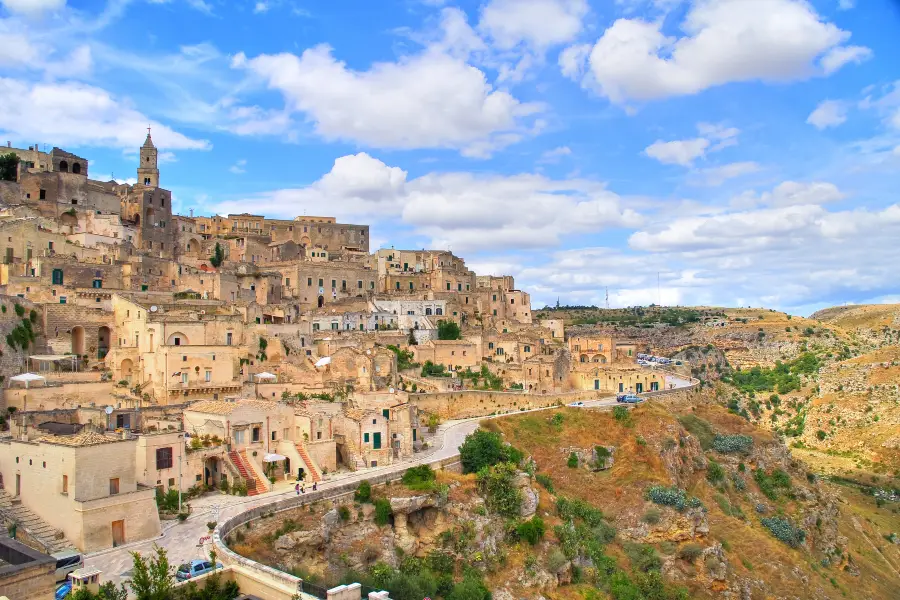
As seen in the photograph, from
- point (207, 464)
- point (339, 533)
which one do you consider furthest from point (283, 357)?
point (339, 533)

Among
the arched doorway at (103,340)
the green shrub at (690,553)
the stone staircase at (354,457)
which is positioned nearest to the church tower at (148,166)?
the arched doorway at (103,340)

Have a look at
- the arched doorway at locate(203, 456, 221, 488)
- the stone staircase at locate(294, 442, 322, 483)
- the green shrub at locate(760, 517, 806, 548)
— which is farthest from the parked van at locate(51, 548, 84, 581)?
the green shrub at locate(760, 517, 806, 548)

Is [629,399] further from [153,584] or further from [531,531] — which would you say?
[153,584]

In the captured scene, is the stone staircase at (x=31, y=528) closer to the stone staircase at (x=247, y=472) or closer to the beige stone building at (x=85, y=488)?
the beige stone building at (x=85, y=488)

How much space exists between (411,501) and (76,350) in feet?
76.2

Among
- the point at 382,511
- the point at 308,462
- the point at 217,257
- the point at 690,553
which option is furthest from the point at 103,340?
the point at 690,553

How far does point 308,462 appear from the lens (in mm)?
34469

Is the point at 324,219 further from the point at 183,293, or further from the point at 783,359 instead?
the point at 783,359

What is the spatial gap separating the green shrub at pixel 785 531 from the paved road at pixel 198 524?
2214 centimetres

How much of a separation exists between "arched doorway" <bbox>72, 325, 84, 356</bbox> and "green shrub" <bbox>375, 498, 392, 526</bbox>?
21.9 meters

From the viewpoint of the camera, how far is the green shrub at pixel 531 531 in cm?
3484

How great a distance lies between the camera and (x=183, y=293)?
2003 inches

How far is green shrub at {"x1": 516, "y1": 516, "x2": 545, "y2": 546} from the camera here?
1372 inches

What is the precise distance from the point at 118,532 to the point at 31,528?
2.78 metres
